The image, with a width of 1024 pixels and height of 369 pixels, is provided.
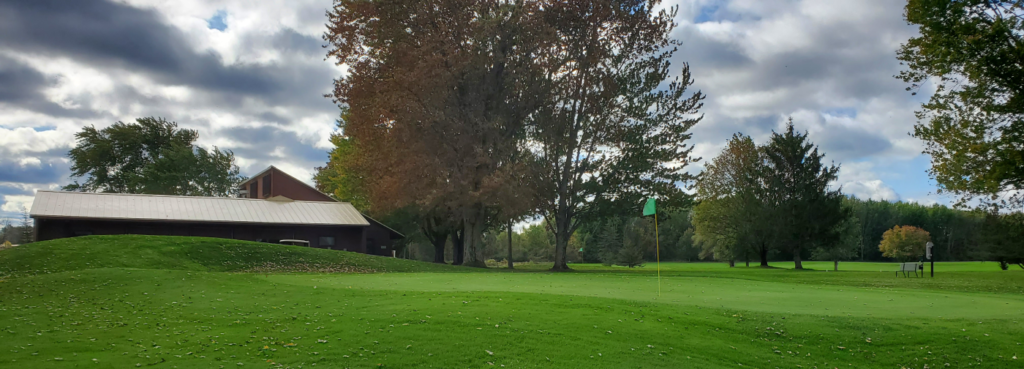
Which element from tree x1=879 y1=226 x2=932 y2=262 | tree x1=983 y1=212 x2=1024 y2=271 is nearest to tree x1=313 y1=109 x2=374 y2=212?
tree x1=983 y1=212 x2=1024 y2=271

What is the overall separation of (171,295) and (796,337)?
1381cm

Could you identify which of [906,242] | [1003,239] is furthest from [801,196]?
[906,242]

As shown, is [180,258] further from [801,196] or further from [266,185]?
[801,196]

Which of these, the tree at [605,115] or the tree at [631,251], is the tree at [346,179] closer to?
the tree at [605,115]

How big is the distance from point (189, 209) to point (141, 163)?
43.9m

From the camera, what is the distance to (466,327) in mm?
10703

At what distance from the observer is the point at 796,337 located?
11.9 meters

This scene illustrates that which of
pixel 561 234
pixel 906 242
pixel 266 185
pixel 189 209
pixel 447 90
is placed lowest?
pixel 906 242

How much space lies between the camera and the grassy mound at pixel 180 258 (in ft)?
75.2

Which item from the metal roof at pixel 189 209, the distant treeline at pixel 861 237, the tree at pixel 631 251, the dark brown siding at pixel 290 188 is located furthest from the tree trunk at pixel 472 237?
the distant treeline at pixel 861 237

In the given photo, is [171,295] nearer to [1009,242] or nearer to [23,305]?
[23,305]

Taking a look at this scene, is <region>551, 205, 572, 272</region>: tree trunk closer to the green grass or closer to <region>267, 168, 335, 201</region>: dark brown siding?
the green grass

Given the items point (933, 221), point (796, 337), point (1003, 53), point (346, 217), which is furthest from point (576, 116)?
point (933, 221)

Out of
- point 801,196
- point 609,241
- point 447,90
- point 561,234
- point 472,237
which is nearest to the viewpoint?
point 447,90
